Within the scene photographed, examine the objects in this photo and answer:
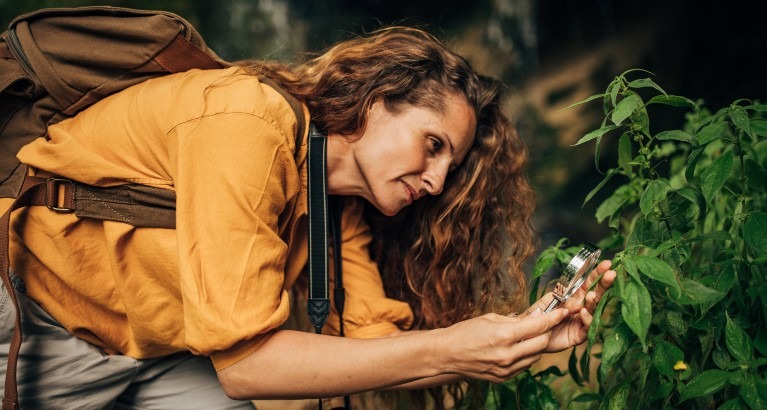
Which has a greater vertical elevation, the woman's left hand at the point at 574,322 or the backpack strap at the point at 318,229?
the backpack strap at the point at 318,229

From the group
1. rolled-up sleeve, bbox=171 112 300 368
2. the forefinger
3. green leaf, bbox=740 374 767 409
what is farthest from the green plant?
rolled-up sleeve, bbox=171 112 300 368

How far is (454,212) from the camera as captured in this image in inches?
82.7

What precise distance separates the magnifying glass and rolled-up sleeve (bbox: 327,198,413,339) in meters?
0.61

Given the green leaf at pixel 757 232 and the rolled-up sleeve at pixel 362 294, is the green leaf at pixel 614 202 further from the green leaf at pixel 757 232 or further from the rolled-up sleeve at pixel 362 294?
the rolled-up sleeve at pixel 362 294

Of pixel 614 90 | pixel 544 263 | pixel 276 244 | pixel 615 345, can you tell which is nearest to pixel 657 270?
pixel 615 345

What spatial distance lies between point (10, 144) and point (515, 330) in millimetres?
1196

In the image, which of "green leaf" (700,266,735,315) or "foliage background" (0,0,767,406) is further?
"foliage background" (0,0,767,406)

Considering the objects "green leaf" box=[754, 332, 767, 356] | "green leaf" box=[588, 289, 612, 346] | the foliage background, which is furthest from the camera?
the foliage background

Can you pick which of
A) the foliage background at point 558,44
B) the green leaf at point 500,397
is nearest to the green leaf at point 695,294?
the green leaf at point 500,397

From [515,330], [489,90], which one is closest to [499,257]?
[489,90]

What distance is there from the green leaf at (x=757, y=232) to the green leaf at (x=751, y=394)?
0.75ft

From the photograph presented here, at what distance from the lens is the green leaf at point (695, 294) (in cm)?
122

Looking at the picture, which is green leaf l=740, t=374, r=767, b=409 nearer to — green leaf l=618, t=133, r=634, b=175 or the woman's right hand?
the woman's right hand

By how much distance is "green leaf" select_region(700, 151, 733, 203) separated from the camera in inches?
51.5
